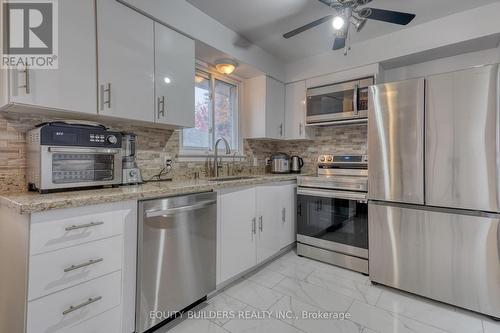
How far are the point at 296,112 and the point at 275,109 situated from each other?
0.29m

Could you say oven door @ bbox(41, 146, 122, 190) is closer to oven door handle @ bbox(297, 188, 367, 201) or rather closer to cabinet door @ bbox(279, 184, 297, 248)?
cabinet door @ bbox(279, 184, 297, 248)

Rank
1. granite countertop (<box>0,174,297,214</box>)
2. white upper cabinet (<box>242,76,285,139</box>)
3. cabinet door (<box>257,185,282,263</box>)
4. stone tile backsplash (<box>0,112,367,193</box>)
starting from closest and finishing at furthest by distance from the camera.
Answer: granite countertop (<box>0,174,297,214</box>) < stone tile backsplash (<box>0,112,367,193</box>) < cabinet door (<box>257,185,282,263</box>) < white upper cabinet (<box>242,76,285,139</box>)

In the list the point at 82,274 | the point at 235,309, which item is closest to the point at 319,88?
the point at 235,309

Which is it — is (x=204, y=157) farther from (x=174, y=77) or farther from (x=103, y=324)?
(x=103, y=324)

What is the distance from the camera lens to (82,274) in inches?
47.7

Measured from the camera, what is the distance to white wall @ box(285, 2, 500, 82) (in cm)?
204

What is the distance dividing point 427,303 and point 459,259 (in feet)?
1.41

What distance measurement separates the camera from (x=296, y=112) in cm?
323

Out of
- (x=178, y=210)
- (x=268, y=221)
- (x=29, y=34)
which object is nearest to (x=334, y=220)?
(x=268, y=221)

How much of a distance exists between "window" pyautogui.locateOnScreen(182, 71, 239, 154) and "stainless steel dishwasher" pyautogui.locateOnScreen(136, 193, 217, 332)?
0.92 meters

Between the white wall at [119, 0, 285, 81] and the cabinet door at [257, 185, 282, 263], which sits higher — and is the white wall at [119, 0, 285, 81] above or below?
above

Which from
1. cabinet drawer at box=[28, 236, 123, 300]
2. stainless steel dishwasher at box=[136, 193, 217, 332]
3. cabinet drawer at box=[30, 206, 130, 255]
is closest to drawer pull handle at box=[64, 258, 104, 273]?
cabinet drawer at box=[28, 236, 123, 300]

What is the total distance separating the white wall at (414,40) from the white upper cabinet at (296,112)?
0.61 feet

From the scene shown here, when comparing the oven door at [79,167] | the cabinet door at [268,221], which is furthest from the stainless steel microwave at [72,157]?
the cabinet door at [268,221]
